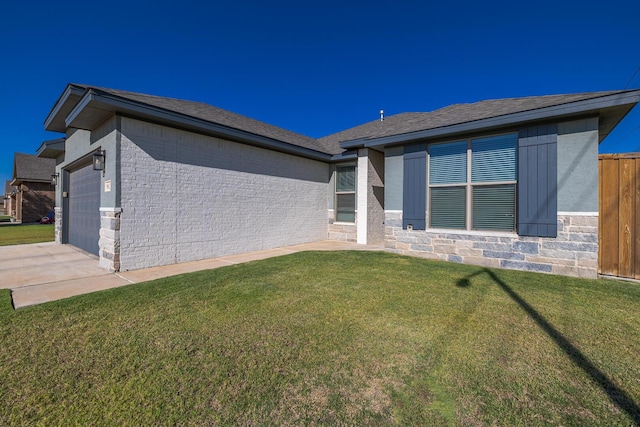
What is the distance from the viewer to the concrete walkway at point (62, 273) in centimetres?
433

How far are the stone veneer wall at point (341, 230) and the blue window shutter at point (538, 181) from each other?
5395mm

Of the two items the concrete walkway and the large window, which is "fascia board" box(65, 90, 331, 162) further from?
the large window

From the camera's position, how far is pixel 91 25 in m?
8.15

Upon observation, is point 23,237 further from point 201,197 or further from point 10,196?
point 10,196

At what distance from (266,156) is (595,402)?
8253 millimetres

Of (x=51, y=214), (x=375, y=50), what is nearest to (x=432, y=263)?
(x=375, y=50)

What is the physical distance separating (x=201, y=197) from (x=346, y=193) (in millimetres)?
5369

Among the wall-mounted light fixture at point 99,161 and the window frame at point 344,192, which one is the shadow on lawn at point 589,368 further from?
the wall-mounted light fixture at point 99,161

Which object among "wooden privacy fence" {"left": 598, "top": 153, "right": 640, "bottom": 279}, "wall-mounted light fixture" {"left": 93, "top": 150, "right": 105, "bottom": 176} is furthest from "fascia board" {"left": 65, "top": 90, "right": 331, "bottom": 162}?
"wooden privacy fence" {"left": 598, "top": 153, "right": 640, "bottom": 279}

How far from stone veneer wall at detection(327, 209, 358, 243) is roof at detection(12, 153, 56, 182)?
26.7 meters

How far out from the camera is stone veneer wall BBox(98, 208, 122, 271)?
5.54m

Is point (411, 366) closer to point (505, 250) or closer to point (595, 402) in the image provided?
point (595, 402)

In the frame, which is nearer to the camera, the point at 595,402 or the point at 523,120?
the point at 595,402

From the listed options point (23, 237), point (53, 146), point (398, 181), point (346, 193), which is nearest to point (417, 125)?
point (398, 181)
